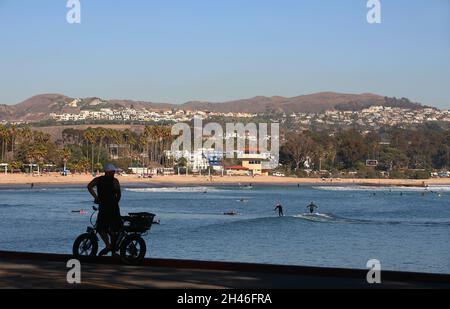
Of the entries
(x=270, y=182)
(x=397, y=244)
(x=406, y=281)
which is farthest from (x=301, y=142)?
(x=406, y=281)

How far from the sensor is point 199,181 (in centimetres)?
15588

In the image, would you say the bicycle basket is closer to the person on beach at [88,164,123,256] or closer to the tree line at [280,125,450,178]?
the person on beach at [88,164,123,256]

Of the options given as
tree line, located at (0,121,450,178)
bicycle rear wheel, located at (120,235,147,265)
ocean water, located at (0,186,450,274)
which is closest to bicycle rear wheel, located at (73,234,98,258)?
bicycle rear wheel, located at (120,235,147,265)

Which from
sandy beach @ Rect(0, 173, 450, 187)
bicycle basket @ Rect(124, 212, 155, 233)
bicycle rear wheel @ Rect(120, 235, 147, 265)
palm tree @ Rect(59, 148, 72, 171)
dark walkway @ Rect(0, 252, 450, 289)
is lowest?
sandy beach @ Rect(0, 173, 450, 187)

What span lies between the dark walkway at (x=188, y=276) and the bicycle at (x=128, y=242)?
0.19 metres

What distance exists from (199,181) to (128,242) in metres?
142

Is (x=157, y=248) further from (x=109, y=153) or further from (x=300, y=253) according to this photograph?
(x=109, y=153)

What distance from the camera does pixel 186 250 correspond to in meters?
34.1

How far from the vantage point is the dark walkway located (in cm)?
1181

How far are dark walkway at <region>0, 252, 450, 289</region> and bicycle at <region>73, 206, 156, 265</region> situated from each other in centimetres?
19

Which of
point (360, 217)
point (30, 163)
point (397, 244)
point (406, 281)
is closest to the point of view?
point (406, 281)

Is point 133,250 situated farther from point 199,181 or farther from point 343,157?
point 343,157
